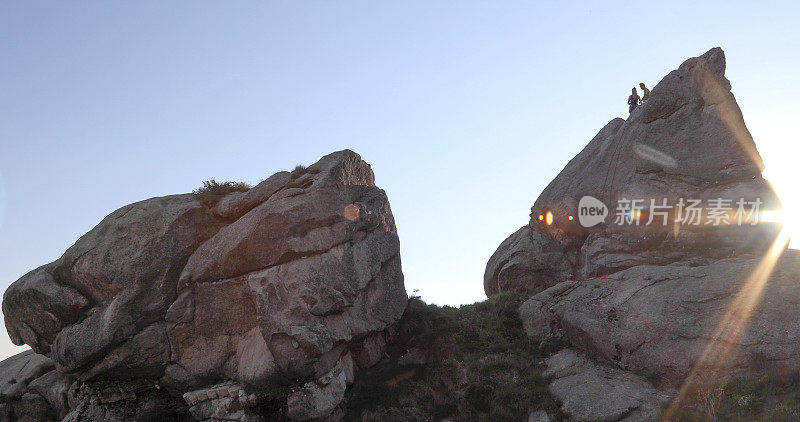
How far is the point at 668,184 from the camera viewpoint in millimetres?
31188

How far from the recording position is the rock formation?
75.1 feet

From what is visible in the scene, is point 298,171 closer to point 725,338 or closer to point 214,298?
point 214,298

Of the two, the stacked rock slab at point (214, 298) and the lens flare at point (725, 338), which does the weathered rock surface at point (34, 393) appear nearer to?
the stacked rock slab at point (214, 298)

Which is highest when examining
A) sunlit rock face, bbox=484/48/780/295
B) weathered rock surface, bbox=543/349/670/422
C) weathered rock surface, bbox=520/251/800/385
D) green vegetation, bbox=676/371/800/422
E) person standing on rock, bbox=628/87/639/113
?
person standing on rock, bbox=628/87/639/113

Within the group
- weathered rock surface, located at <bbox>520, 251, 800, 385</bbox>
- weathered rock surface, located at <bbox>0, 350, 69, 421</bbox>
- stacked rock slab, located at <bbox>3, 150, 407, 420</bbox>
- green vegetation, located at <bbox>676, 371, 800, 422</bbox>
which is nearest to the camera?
green vegetation, located at <bbox>676, 371, 800, 422</bbox>

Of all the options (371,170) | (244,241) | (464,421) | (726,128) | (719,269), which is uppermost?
(371,170)

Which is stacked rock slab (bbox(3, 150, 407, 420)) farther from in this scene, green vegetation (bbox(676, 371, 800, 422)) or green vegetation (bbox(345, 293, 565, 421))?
green vegetation (bbox(676, 371, 800, 422))

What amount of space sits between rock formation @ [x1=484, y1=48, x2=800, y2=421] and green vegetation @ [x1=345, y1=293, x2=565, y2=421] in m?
1.23

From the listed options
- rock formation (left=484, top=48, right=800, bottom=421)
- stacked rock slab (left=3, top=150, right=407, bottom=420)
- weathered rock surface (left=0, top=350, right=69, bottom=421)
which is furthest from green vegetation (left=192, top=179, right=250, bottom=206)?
rock formation (left=484, top=48, right=800, bottom=421)

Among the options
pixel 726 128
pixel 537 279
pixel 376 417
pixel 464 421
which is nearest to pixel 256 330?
pixel 376 417

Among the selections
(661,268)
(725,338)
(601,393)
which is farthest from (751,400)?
(661,268)

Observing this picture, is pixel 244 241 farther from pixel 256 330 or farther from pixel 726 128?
pixel 726 128

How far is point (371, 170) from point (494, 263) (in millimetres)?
12982

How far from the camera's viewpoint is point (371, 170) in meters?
34.4
